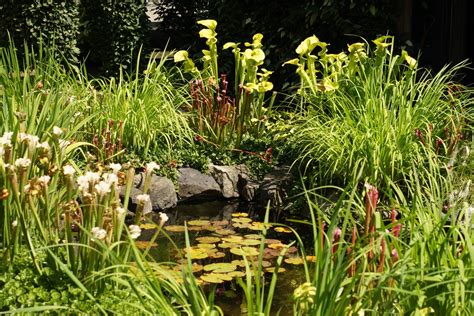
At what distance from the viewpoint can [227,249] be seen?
4.74m

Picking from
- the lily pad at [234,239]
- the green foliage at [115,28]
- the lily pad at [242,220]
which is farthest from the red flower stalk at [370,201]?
the green foliage at [115,28]

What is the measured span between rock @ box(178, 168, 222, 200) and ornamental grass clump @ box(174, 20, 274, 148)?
46 cm

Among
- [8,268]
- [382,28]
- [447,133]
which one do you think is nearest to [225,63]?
[382,28]

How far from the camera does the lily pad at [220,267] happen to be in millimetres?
4273

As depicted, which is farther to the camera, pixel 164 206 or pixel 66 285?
pixel 164 206

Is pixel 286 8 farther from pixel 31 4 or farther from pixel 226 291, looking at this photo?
pixel 226 291

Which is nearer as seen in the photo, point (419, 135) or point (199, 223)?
point (419, 135)

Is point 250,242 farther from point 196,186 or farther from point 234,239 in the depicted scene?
point 196,186

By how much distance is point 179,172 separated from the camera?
19.5ft

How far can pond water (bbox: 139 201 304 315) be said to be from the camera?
4.06 metres

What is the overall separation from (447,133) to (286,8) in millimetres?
3233

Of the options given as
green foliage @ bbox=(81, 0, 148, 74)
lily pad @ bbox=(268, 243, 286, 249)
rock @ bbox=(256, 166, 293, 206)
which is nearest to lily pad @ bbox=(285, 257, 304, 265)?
lily pad @ bbox=(268, 243, 286, 249)

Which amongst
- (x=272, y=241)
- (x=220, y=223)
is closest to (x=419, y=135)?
(x=272, y=241)

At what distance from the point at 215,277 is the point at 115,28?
16.5 feet
